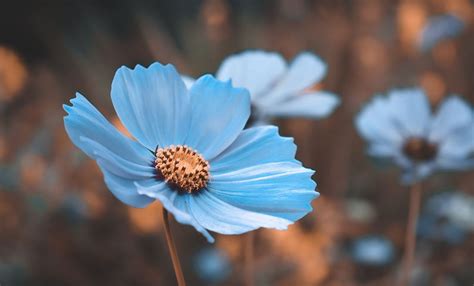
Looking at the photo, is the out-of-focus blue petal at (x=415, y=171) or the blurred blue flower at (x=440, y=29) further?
the blurred blue flower at (x=440, y=29)

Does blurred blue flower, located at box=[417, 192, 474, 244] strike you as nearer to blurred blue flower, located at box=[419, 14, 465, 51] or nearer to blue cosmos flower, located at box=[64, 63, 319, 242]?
blurred blue flower, located at box=[419, 14, 465, 51]

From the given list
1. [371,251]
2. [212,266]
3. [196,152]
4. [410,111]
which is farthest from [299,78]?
[371,251]

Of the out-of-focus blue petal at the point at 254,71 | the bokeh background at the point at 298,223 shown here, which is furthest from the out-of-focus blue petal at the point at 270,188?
the bokeh background at the point at 298,223

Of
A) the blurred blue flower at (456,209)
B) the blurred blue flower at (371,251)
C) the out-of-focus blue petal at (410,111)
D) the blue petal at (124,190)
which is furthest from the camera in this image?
the blurred blue flower at (371,251)

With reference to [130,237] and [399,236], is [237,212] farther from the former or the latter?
[399,236]

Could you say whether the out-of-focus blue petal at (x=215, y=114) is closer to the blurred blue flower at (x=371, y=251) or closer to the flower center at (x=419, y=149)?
the flower center at (x=419, y=149)

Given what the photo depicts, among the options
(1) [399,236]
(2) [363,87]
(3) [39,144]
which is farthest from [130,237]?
(2) [363,87]

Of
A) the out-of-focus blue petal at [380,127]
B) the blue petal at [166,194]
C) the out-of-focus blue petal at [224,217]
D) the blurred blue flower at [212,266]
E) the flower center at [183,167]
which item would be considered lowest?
the blurred blue flower at [212,266]
